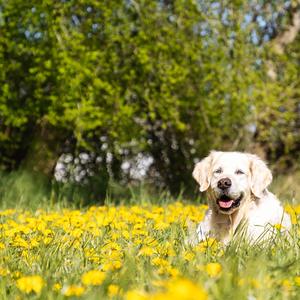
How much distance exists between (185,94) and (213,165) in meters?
5.47

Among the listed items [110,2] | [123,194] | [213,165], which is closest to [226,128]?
[123,194]

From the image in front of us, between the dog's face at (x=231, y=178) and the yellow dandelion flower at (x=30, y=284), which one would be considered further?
the dog's face at (x=231, y=178)

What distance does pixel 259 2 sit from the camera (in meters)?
11.5

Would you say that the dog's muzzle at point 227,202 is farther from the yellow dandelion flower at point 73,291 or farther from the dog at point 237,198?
the yellow dandelion flower at point 73,291

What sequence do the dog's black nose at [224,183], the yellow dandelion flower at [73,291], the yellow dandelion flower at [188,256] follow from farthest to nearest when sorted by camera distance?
the dog's black nose at [224,183] → the yellow dandelion flower at [188,256] → the yellow dandelion flower at [73,291]

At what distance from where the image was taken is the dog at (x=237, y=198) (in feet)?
16.2

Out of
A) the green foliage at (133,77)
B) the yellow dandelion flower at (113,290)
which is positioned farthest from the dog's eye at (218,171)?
the green foliage at (133,77)

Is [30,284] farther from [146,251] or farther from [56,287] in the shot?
[146,251]

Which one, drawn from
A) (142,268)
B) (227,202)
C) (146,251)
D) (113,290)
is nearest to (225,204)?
(227,202)

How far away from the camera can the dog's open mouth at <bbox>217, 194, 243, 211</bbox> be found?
4965 millimetres

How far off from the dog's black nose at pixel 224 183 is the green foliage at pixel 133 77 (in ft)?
15.2

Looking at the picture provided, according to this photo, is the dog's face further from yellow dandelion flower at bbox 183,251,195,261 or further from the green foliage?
the green foliage

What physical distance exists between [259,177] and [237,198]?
11.5 inches

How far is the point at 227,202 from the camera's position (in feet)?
16.3
